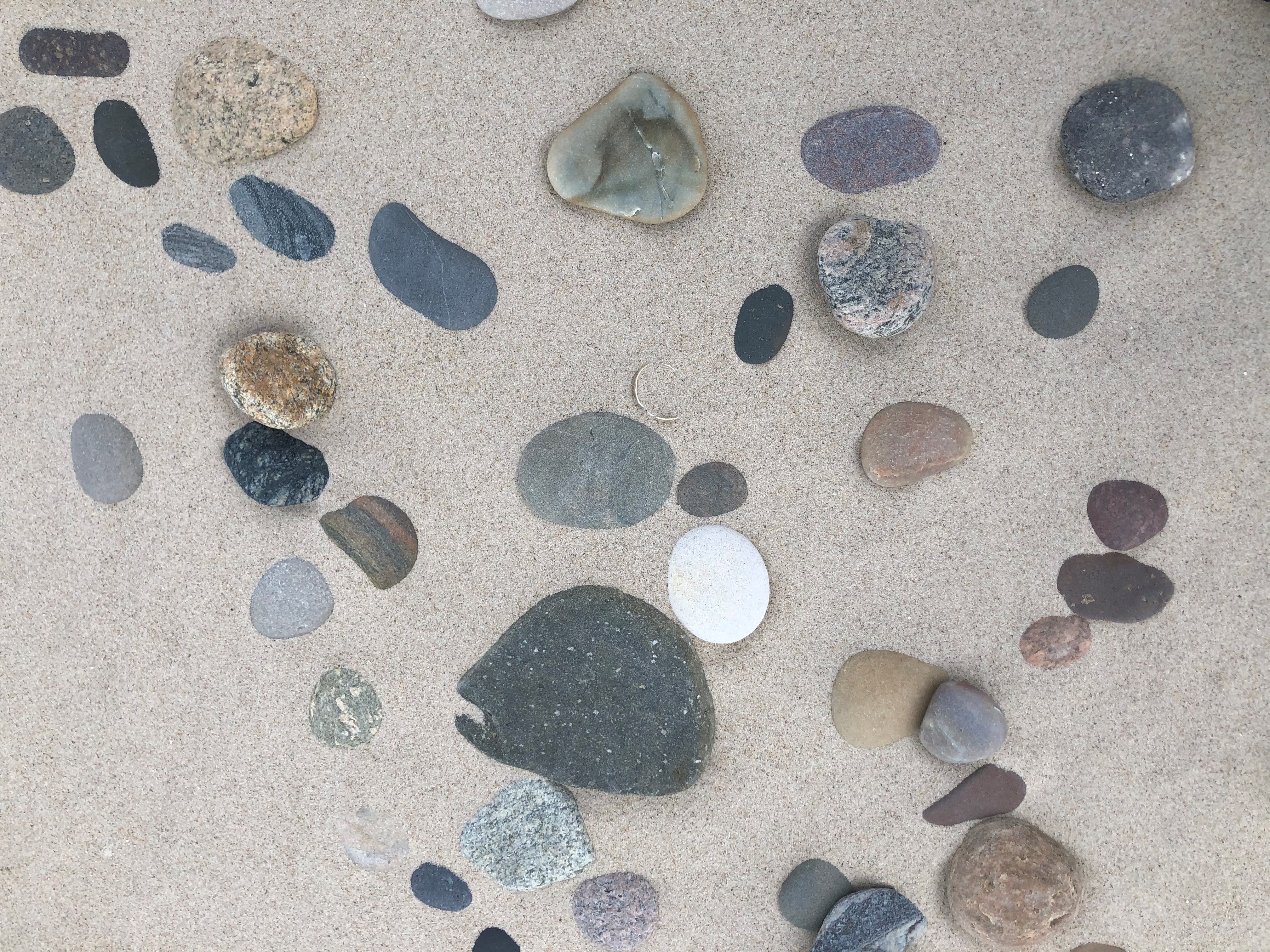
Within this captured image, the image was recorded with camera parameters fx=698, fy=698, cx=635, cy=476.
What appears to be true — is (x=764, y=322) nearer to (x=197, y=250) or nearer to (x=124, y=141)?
(x=197, y=250)

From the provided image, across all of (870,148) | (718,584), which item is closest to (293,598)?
(718,584)

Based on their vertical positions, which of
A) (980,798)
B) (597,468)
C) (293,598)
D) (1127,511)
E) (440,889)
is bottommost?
(440,889)

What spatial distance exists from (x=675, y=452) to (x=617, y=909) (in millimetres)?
1032

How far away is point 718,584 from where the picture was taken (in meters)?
1.52

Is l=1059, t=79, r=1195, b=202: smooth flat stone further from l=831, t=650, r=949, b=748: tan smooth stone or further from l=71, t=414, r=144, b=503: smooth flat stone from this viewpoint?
l=71, t=414, r=144, b=503: smooth flat stone

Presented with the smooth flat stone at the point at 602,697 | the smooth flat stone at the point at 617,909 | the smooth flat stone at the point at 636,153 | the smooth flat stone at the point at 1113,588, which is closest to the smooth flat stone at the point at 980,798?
the smooth flat stone at the point at 1113,588

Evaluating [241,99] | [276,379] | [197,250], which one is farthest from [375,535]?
[241,99]

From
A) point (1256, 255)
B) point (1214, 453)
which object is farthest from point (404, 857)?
point (1256, 255)

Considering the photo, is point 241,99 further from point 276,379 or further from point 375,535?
point 375,535

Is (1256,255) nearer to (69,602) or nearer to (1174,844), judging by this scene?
(1174,844)

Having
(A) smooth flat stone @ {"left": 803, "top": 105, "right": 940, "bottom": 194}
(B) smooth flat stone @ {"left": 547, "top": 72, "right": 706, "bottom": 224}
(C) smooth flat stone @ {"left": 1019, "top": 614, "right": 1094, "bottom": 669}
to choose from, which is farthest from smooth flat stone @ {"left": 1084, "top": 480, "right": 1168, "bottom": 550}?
(B) smooth flat stone @ {"left": 547, "top": 72, "right": 706, "bottom": 224}

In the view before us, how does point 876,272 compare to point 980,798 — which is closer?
point 876,272

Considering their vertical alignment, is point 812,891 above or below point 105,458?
below

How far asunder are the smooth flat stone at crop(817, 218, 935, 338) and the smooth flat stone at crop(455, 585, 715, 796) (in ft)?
2.59
